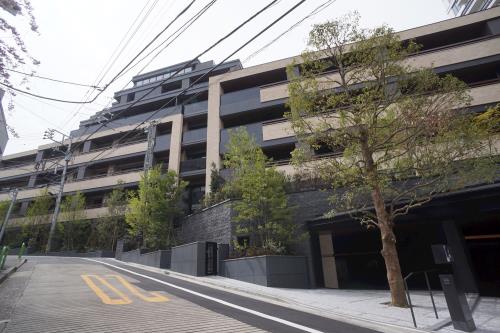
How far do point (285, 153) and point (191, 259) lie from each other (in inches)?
425

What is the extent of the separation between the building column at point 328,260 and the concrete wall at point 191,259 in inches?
213

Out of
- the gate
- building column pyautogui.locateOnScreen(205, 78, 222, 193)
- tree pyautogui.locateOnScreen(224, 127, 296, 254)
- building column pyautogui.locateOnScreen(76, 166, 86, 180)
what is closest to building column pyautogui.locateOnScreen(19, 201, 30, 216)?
building column pyautogui.locateOnScreen(76, 166, 86, 180)

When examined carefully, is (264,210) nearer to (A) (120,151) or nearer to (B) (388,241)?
(B) (388,241)

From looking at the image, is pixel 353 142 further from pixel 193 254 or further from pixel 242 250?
pixel 193 254

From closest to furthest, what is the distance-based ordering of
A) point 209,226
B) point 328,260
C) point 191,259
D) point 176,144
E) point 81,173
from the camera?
point 328,260
point 191,259
point 209,226
point 176,144
point 81,173

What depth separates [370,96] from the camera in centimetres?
849

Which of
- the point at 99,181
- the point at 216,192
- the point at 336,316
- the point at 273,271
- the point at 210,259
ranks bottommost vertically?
the point at 336,316

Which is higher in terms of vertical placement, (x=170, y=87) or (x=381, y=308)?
(x=170, y=87)

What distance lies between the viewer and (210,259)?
1284 centimetres

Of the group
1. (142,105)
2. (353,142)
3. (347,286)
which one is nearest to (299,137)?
(353,142)

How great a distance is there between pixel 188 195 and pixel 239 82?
1063cm

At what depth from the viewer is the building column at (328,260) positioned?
11.8 metres

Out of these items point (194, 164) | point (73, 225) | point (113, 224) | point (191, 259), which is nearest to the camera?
point (191, 259)

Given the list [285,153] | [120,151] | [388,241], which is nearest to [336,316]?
[388,241]
